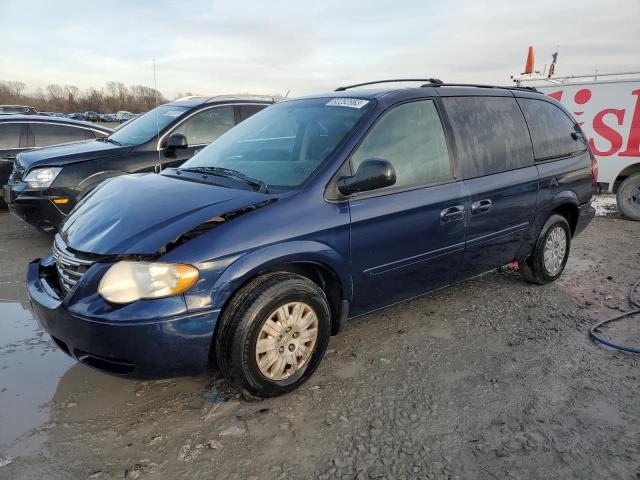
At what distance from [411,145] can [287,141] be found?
0.89 metres

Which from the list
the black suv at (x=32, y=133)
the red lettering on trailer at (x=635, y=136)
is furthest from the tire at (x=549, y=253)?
the black suv at (x=32, y=133)

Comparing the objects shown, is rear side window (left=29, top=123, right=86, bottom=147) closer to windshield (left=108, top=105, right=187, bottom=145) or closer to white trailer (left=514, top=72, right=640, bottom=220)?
windshield (left=108, top=105, right=187, bottom=145)

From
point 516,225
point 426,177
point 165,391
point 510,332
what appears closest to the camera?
point 165,391

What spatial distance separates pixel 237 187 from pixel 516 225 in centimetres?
254

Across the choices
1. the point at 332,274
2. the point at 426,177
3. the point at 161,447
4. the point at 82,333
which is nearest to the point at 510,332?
the point at 426,177

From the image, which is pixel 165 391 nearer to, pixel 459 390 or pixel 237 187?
pixel 237 187

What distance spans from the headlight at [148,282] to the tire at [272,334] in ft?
1.03

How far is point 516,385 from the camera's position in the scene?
Answer: 10.2ft

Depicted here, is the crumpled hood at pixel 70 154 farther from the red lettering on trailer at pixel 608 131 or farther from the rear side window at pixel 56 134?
the red lettering on trailer at pixel 608 131

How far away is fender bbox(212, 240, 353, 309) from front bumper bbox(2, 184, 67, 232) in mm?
3895

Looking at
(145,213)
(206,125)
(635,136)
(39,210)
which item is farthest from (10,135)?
(635,136)

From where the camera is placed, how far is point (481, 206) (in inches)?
151

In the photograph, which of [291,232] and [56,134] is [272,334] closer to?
[291,232]

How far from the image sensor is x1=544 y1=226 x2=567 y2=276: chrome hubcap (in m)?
4.79
